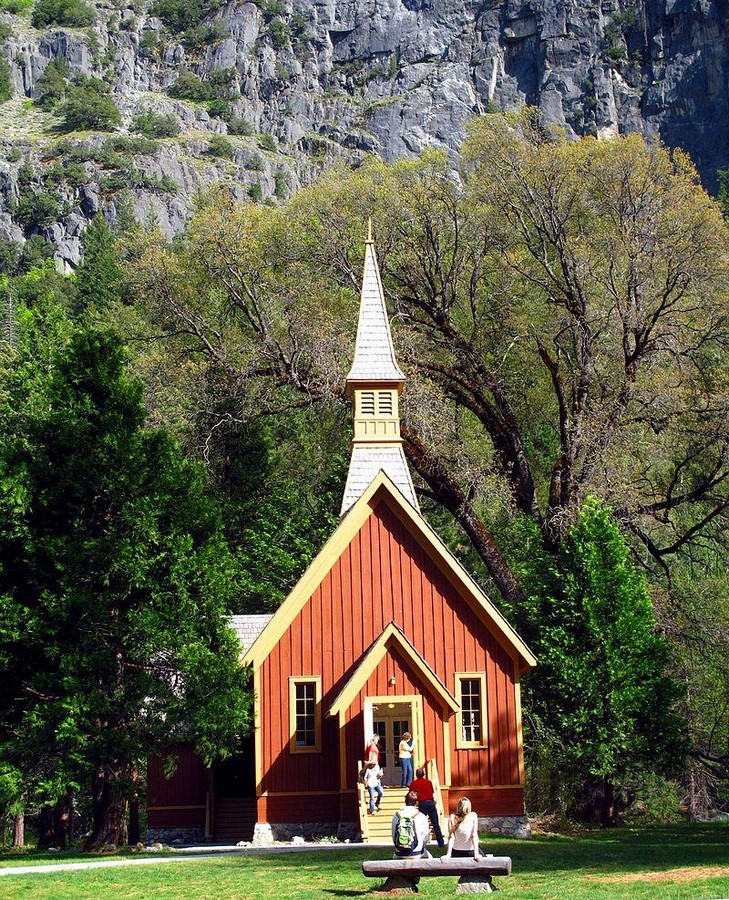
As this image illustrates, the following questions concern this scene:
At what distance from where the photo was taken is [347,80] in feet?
593

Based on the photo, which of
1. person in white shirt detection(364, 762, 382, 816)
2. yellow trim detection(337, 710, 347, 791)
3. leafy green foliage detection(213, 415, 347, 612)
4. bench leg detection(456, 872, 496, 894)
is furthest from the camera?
leafy green foliage detection(213, 415, 347, 612)

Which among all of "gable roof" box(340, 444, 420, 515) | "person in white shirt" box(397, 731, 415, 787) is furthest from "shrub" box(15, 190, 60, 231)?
"person in white shirt" box(397, 731, 415, 787)

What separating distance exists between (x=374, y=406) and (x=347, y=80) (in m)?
160

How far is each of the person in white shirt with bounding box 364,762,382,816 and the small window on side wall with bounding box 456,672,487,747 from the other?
300 cm

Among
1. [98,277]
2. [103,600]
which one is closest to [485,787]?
[103,600]

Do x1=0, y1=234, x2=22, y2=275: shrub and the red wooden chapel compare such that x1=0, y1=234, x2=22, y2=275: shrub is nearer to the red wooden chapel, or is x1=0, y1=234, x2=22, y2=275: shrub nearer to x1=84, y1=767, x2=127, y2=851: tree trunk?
the red wooden chapel

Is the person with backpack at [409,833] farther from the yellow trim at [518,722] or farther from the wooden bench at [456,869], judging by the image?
the yellow trim at [518,722]

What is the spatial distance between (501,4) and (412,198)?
14869 centimetres

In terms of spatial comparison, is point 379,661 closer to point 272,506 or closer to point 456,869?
point 456,869

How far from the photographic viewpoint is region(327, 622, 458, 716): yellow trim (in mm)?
23984

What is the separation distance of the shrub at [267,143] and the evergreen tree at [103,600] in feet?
517

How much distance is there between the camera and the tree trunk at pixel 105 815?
2339 centimetres

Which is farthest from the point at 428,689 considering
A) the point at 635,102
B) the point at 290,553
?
the point at 635,102

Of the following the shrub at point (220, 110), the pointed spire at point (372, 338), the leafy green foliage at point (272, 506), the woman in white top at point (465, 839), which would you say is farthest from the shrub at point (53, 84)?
the woman in white top at point (465, 839)
